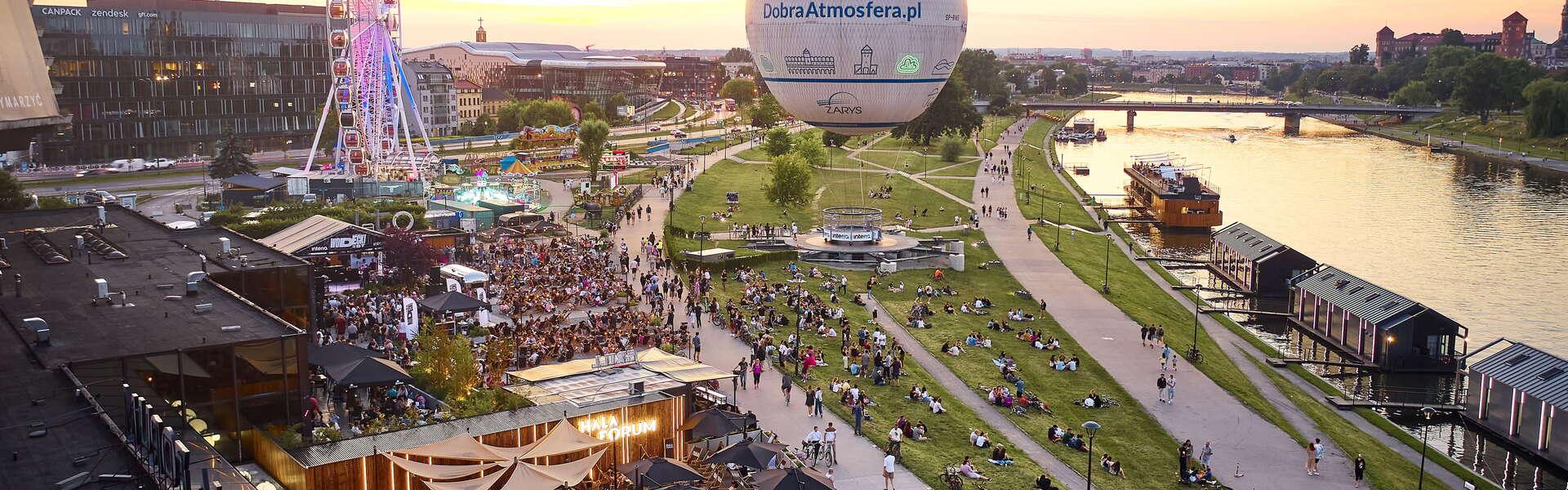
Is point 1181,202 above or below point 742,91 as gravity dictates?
below

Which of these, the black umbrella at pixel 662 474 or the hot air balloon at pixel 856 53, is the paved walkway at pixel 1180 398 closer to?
the hot air balloon at pixel 856 53

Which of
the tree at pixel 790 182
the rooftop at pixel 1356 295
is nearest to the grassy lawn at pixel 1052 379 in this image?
the rooftop at pixel 1356 295

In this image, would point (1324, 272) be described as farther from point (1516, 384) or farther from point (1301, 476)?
point (1301, 476)

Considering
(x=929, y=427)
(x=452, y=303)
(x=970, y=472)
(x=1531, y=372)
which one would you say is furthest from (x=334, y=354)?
(x=1531, y=372)

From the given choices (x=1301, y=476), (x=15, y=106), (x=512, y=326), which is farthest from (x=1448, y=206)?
(x=15, y=106)

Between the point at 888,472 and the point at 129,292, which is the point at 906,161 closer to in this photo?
the point at 888,472

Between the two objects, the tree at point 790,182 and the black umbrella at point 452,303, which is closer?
the black umbrella at point 452,303
